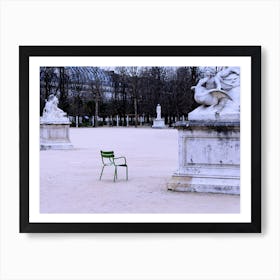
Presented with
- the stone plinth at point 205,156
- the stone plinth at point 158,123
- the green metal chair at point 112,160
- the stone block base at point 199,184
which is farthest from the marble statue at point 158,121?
the stone block base at point 199,184

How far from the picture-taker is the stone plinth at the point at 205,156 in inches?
287

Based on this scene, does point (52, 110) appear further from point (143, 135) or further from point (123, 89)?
point (143, 135)

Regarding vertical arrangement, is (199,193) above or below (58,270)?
above

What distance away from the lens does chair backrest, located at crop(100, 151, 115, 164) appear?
730 cm

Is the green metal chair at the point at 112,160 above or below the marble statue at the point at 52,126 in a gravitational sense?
below

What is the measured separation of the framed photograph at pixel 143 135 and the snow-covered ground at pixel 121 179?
0.01m

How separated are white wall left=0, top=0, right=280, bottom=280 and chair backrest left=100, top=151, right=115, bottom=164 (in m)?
0.82

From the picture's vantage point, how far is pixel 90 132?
293 inches

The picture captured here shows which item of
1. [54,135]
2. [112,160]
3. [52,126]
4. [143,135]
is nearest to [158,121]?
[143,135]

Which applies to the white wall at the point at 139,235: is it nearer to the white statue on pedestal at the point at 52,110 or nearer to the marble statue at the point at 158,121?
the white statue on pedestal at the point at 52,110

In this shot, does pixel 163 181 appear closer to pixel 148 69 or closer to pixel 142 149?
pixel 142 149

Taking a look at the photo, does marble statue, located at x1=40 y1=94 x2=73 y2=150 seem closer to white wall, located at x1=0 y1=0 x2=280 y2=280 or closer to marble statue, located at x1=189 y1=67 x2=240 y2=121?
white wall, located at x1=0 y1=0 x2=280 y2=280
